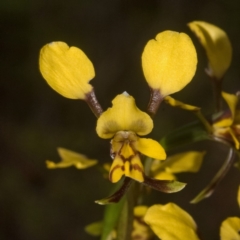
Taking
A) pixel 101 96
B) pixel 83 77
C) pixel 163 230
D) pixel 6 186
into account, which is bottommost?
pixel 6 186

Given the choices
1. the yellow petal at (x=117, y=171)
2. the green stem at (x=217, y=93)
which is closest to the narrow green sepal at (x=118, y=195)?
the yellow petal at (x=117, y=171)

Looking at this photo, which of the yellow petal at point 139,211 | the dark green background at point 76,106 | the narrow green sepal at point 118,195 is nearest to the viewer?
the narrow green sepal at point 118,195

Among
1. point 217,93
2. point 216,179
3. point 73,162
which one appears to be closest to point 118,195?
point 73,162

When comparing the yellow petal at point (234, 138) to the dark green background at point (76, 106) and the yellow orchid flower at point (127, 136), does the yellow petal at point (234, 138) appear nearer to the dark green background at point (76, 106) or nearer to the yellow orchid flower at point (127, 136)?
the yellow orchid flower at point (127, 136)

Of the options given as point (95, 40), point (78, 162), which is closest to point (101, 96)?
point (95, 40)

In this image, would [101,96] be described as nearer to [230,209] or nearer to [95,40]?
[95,40]

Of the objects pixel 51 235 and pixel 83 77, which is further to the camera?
pixel 51 235

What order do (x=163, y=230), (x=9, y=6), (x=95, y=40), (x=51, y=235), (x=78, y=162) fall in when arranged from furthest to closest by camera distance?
(x=95, y=40)
(x=9, y=6)
(x=51, y=235)
(x=78, y=162)
(x=163, y=230)
